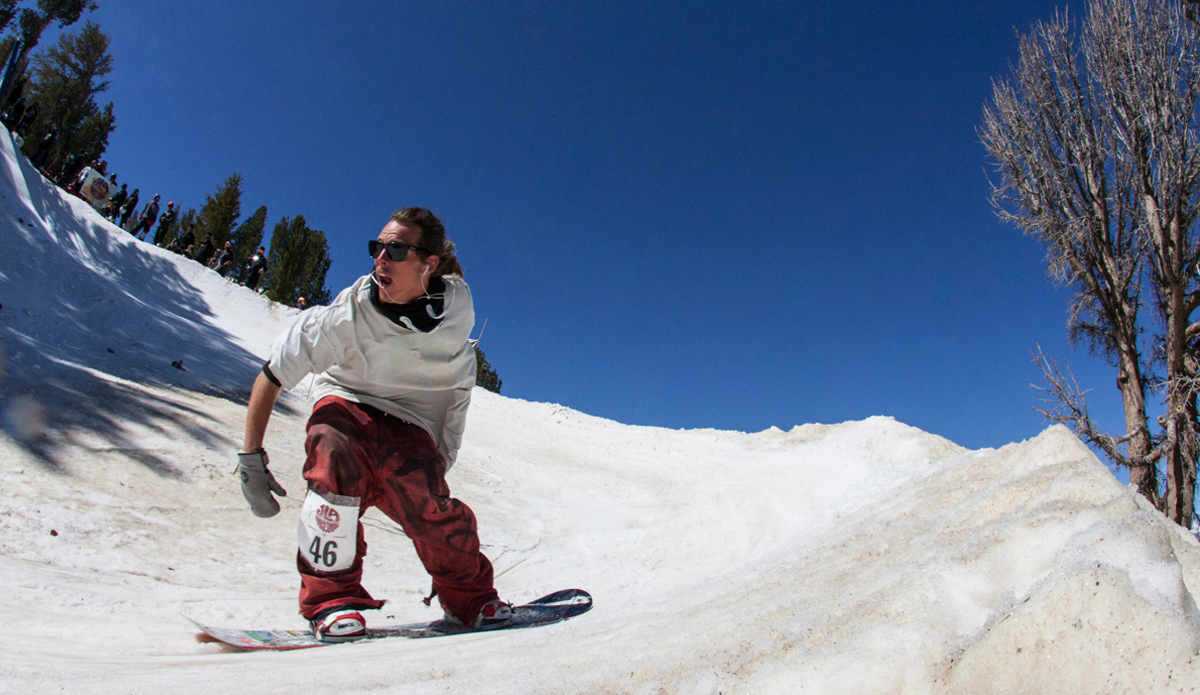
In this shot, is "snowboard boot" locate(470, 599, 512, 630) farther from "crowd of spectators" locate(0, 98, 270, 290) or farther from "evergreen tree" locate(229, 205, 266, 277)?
"evergreen tree" locate(229, 205, 266, 277)

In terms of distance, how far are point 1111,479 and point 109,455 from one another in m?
5.32

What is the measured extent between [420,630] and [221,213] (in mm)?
40450

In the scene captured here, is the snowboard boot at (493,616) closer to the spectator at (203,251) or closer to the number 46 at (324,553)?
the number 46 at (324,553)

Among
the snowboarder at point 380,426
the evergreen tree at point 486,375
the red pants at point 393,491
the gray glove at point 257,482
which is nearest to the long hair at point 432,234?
the snowboarder at point 380,426

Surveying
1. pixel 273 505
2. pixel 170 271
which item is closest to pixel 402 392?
pixel 273 505

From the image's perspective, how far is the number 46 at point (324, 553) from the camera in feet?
7.29

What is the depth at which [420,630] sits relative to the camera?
2420 millimetres

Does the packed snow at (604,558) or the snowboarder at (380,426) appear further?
the snowboarder at (380,426)

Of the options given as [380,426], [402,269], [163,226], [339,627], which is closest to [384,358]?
[380,426]

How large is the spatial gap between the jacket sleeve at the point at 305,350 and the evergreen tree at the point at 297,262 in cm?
3606

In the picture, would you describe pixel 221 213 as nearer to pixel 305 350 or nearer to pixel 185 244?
pixel 185 244

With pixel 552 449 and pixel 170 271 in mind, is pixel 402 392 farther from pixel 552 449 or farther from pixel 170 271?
pixel 170 271

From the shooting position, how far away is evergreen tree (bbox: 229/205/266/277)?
122ft

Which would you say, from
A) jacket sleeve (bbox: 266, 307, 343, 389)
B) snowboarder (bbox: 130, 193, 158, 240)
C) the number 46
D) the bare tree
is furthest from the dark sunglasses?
snowboarder (bbox: 130, 193, 158, 240)
